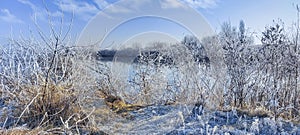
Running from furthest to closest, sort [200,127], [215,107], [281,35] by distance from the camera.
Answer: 1. [281,35]
2. [215,107]
3. [200,127]

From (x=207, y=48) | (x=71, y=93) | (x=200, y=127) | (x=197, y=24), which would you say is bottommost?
(x=200, y=127)

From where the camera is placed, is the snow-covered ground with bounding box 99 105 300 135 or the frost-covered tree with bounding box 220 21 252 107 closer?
Answer: the snow-covered ground with bounding box 99 105 300 135

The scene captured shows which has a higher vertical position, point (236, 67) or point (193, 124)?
point (236, 67)

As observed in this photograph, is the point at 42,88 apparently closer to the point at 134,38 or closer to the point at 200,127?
the point at 200,127

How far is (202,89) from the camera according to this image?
5066 millimetres

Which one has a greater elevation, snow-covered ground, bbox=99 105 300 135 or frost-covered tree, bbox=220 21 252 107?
frost-covered tree, bbox=220 21 252 107

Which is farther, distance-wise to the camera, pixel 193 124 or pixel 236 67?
pixel 236 67

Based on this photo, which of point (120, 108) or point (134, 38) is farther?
point (134, 38)

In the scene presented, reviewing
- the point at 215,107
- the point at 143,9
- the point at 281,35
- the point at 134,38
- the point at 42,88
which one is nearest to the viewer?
the point at 42,88

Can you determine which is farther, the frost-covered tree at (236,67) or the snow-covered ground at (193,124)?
the frost-covered tree at (236,67)

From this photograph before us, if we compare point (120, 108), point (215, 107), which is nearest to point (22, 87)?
point (120, 108)

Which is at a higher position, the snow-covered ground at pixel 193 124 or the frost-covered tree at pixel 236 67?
the frost-covered tree at pixel 236 67

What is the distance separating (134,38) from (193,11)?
167 cm

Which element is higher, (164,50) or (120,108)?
(164,50)
